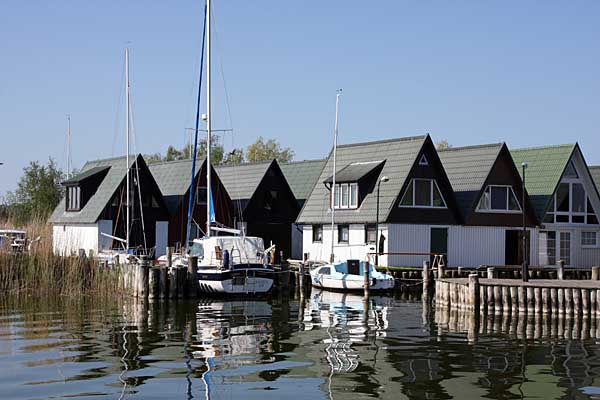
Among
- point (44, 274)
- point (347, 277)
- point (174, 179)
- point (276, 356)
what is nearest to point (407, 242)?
point (347, 277)

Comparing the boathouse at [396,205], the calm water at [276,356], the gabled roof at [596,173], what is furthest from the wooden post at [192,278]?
the gabled roof at [596,173]

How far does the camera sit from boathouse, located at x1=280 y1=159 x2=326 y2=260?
208 feet

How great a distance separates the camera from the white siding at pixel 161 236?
59781mm

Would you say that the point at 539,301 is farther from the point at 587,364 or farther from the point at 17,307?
the point at 17,307

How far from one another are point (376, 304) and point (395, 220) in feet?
39.2

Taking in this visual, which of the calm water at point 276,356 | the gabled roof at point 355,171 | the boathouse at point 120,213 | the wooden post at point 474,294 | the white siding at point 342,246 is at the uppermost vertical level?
the gabled roof at point 355,171

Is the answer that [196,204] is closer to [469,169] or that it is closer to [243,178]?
[243,178]

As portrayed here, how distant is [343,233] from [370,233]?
2529mm

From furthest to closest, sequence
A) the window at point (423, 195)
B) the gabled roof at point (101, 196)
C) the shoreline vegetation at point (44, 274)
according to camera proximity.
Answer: the gabled roof at point (101, 196) → the window at point (423, 195) → the shoreline vegetation at point (44, 274)

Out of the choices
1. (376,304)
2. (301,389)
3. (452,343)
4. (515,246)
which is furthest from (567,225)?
(301,389)

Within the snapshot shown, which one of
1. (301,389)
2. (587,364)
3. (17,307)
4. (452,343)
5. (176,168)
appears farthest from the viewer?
(176,168)

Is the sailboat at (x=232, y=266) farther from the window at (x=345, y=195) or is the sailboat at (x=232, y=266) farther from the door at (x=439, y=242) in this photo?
the door at (x=439, y=242)

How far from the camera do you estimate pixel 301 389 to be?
18.9 m

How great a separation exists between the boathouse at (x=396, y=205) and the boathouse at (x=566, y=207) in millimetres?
7038
